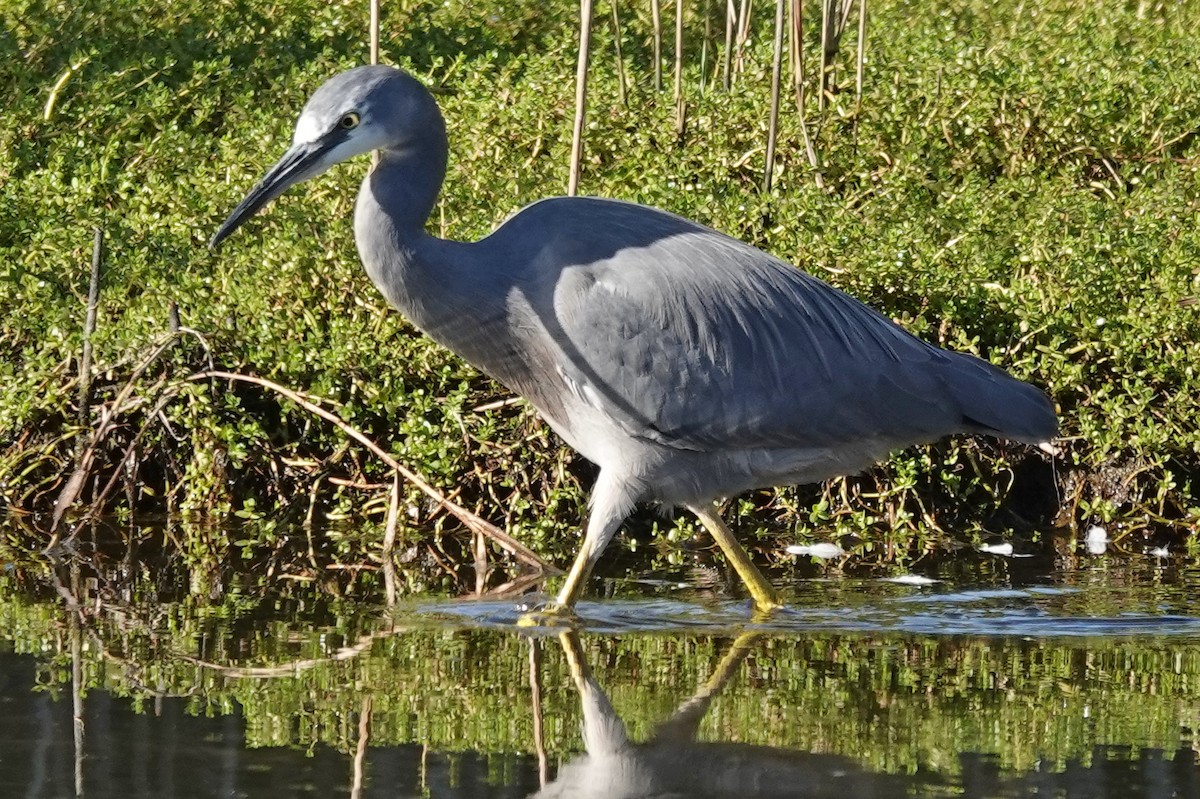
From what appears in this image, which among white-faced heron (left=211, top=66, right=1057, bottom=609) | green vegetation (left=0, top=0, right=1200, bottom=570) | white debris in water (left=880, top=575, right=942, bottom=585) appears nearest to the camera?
white-faced heron (left=211, top=66, right=1057, bottom=609)

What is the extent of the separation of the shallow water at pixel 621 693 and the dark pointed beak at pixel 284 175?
1031 mm

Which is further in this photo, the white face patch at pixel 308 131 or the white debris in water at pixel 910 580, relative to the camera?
the white debris in water at pixel 910 580

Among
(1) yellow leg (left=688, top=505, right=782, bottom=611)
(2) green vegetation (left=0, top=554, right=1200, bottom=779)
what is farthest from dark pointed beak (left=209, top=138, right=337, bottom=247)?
(1) yellow leg (left=688, top=505, right=782, bottom=611)

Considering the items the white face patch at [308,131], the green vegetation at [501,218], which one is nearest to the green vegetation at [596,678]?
the green vegetation at [501,218]

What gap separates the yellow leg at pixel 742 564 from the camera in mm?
5340

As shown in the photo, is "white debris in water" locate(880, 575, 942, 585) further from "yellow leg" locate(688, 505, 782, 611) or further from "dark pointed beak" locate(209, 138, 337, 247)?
"dark pointed beak" locate(209, 138, 337, 247)

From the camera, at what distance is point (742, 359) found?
539 cm

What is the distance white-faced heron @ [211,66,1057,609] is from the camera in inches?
206

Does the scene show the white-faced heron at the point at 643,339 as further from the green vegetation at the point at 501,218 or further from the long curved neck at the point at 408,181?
the green vegetation at the point at 501,218

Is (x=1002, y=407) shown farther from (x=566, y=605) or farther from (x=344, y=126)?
(x=344, y=126)

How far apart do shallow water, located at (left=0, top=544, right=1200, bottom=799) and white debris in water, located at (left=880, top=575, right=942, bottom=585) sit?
6cm

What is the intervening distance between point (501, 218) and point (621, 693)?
2.94 m

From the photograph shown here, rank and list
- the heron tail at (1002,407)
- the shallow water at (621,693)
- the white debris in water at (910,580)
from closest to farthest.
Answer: the shallow water at (621,693)
the heron tail at (1002,407)
the white debris in water at (910,580)

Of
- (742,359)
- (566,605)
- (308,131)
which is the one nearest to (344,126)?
(308,131)
